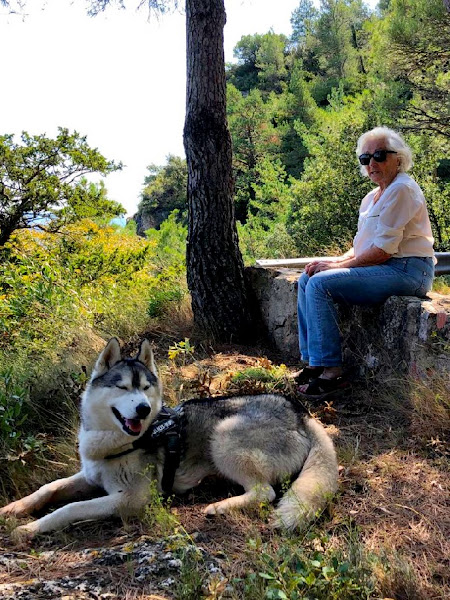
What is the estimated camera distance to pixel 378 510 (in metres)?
2.72

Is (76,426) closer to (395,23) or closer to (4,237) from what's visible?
(4,237)

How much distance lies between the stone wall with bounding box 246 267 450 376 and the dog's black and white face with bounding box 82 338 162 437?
1898 mm

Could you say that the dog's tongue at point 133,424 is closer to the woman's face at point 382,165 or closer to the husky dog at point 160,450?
the husky dog at point 160,450

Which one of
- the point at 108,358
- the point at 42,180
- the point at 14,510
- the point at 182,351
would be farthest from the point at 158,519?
the point at 42,180

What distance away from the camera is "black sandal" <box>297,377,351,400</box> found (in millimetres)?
4129

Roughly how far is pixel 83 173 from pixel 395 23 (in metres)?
7.97

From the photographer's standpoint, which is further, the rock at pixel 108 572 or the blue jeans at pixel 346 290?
the blue jeans at pixel 346 290

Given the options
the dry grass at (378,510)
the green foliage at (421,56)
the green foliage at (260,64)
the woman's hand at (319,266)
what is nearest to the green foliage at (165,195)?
the green foliage at (260,64)

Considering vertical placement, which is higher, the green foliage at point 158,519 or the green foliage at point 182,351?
the green foliage at point 182,351

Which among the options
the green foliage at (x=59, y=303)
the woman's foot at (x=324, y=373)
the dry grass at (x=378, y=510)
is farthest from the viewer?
the green foliage at (x=59, y=303)

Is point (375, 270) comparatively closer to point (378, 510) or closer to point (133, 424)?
point (378, 510)

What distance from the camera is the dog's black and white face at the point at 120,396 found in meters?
3.04

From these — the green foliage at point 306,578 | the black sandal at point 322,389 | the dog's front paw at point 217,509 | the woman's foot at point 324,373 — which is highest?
the woman's foot at point 324,373

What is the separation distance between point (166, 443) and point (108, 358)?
64cm
